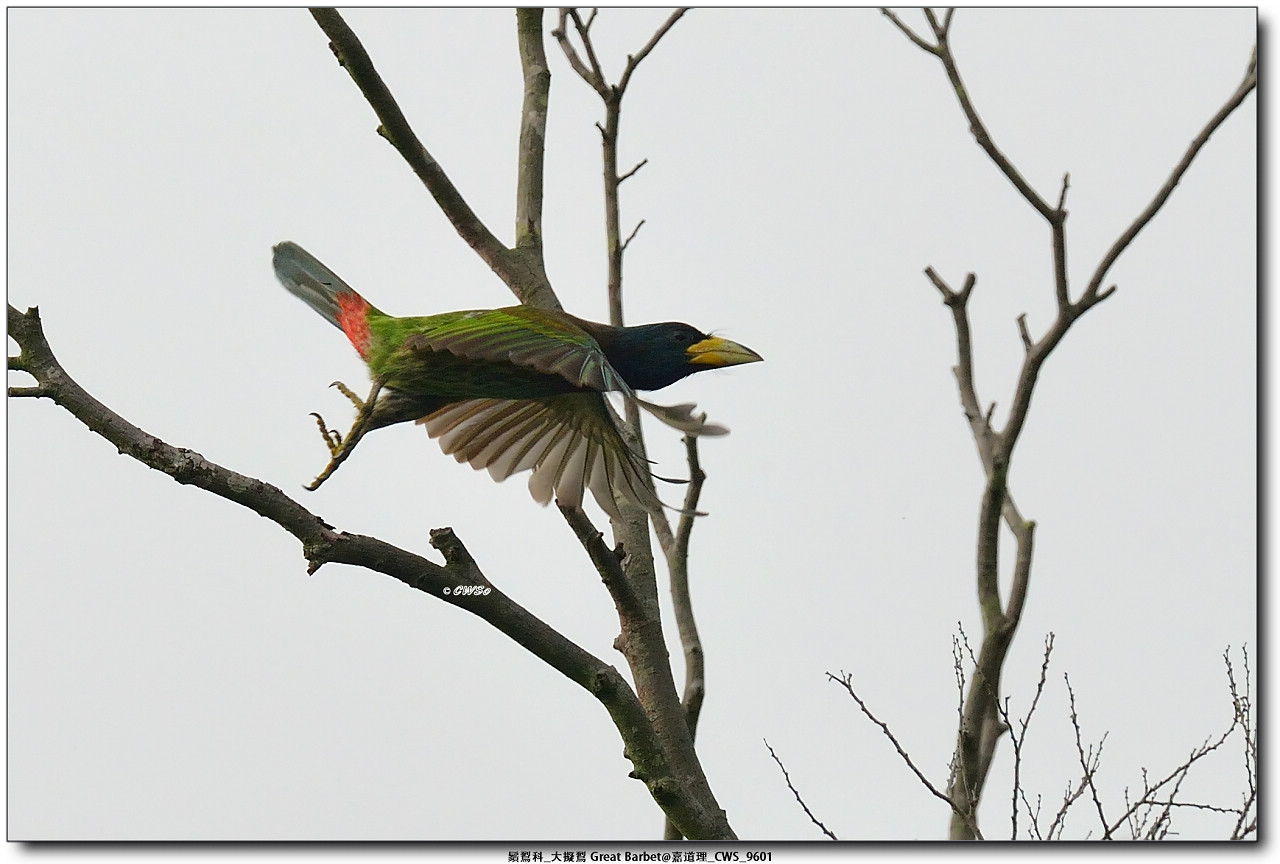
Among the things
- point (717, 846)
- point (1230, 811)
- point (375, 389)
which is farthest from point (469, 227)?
point (1230, 811)

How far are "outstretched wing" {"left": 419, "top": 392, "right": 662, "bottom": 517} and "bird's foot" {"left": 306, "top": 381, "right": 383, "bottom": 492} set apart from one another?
265 millimetres

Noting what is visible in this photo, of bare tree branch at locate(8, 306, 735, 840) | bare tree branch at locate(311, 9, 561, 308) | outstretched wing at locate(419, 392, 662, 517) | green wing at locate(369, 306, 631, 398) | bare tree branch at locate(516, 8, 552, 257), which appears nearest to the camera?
bare tree branch at locate(8, 306, 735, 840)

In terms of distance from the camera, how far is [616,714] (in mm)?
2426

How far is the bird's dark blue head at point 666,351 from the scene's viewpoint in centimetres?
296

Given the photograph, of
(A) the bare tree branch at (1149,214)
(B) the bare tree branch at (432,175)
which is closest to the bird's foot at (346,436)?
(B) the bare tree branch at (432,175)

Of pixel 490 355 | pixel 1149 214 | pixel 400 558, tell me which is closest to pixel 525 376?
pixel 490 355

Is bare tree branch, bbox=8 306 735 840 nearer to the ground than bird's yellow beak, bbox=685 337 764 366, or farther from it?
nearer to the ground

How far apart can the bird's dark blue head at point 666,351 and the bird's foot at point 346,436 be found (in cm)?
61

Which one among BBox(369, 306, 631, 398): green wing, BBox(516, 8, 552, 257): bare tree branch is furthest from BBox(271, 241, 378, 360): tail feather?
BBox(516, 8, 552, 257): bare tree branch

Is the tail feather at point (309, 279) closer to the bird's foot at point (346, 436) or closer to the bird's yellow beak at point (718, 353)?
the bird's foot at point (346, 436)

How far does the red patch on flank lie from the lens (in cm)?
286

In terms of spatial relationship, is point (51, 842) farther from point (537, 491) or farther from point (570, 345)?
point (570, 345)

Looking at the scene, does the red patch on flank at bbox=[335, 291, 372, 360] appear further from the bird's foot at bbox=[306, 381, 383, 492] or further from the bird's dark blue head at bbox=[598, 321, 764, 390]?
the bird's dark blue head at bbox=[598, 321, 764, 390]

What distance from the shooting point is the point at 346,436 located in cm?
259
